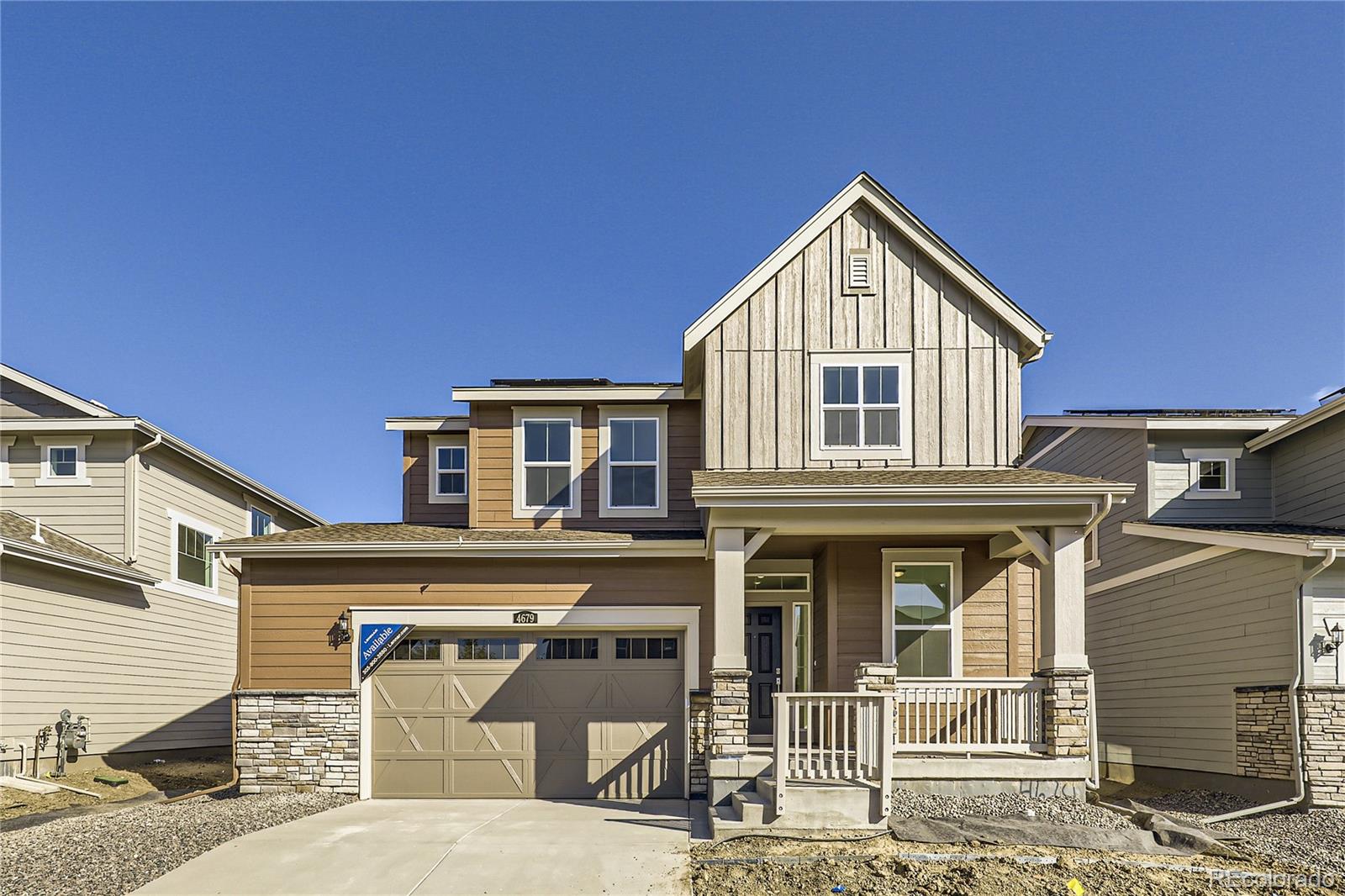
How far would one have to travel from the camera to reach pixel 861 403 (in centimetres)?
1378

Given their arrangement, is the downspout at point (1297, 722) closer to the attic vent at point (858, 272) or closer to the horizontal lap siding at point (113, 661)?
the attic vent at point (858, 272)

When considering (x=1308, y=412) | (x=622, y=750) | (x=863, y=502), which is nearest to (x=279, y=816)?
(x=622, y=750)

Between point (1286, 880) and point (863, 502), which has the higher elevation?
point (863, 502)

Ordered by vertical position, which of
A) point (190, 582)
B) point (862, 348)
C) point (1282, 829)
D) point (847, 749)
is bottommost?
point (1282, 829)

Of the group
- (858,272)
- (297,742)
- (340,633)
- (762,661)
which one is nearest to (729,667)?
(762,661)

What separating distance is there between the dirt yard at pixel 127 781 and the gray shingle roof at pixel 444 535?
3.60 metres

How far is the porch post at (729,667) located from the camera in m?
11.4

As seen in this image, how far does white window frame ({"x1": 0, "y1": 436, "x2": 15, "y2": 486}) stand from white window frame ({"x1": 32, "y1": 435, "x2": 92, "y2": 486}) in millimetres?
399

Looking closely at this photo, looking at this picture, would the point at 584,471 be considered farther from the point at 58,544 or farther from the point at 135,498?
the point at 58,544

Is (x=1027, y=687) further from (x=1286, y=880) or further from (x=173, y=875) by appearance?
(x=173, y=875)

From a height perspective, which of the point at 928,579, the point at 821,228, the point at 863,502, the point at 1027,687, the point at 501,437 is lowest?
the point at 1027,687

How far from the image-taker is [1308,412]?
1504 centimetres

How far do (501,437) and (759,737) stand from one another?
18.3ft

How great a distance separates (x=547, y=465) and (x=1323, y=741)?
402 inches
